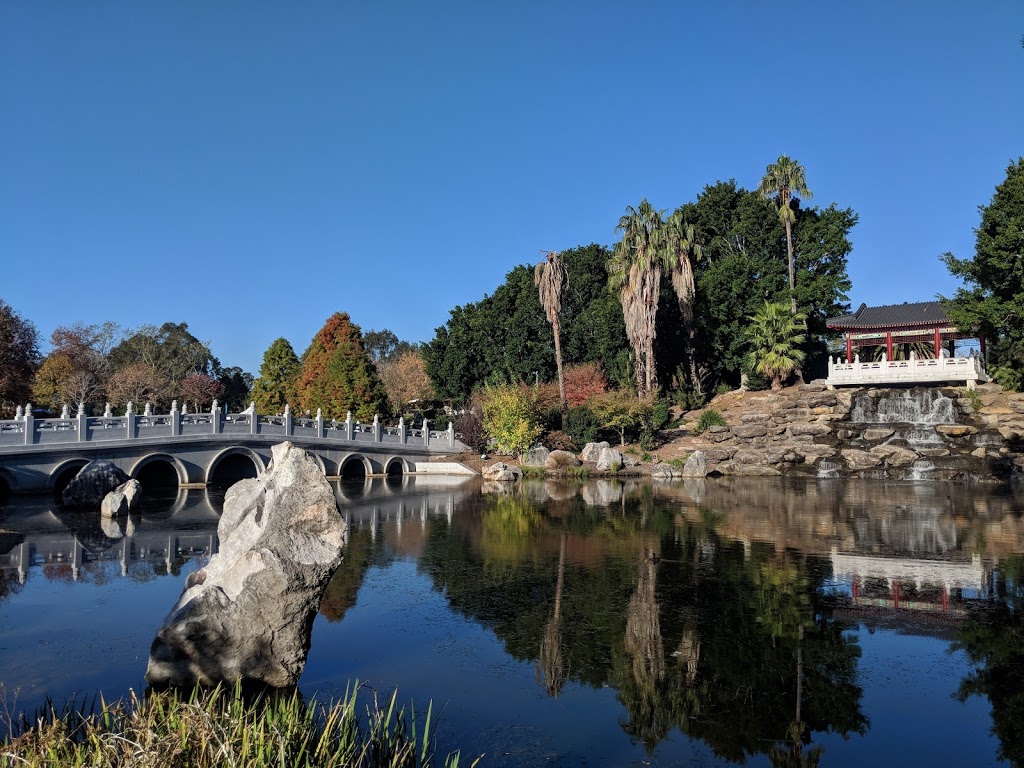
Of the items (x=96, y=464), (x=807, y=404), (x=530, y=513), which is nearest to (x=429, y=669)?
(x=530, y=513)

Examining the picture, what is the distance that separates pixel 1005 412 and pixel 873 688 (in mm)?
34406

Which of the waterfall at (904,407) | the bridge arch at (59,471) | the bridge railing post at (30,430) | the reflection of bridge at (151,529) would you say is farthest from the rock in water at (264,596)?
the waterfall at (904,407)

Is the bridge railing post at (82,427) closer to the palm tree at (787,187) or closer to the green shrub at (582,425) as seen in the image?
the green shrub at (582,425)

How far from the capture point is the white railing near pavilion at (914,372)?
40281 mm

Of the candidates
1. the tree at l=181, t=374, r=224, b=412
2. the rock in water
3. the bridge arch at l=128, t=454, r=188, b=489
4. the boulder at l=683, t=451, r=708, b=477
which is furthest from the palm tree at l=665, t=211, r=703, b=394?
the rock in water

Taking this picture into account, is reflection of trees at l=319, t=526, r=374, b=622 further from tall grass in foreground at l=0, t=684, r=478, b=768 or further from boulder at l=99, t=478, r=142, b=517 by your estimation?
boulder at l=99, t=478, r=142, b=517

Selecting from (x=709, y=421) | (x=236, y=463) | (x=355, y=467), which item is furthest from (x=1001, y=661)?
(x=355, y=467)

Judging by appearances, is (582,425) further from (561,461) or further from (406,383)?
(406,383)

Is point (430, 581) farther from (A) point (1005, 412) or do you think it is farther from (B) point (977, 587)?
(A) point (1005, 412)

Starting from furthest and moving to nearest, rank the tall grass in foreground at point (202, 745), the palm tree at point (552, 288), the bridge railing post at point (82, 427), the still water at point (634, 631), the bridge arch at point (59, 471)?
the palm tree at point (552, 288) < the bridge railing post at point (82, 427) < the bridge arch at point (59, 471) < the still water at point (634, 631) < the tall grass in foreground at point (202, 745)

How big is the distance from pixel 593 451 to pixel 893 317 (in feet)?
74.2

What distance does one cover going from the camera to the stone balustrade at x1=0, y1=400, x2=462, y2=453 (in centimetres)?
2683

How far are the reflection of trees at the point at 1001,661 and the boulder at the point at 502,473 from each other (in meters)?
25.6

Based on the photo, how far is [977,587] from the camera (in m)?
12.0
